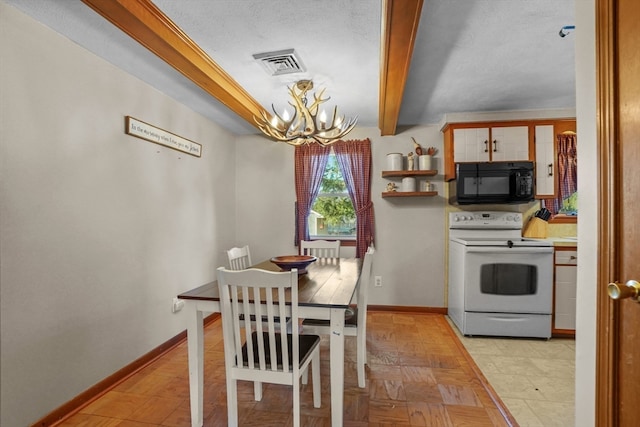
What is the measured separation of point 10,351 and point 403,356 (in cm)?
247

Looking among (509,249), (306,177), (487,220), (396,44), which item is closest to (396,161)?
(306,177)

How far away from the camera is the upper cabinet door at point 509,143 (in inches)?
127

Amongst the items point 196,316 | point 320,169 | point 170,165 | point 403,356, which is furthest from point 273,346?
point 320,169

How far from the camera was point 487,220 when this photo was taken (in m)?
3.47

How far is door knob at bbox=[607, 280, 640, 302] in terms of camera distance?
2.37 ft

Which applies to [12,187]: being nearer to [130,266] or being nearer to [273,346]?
[130,266]

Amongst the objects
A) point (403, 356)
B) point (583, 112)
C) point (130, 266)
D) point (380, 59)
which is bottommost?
point (403, 356)

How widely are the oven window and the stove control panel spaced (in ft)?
2.16

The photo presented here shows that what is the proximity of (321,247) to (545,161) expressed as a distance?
7.95ft

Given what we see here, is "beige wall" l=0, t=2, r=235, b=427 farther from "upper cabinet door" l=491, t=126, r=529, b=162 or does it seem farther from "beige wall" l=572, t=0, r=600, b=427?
"upper cabinet door" l=491, t=126, r=529, b=162

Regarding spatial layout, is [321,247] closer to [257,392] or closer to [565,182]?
Result: [257,392]

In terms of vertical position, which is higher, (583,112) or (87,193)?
(583,112)

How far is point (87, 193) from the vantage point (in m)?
1.99

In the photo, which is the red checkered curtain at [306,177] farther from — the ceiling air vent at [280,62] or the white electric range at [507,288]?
the white electric range at [507,288]
